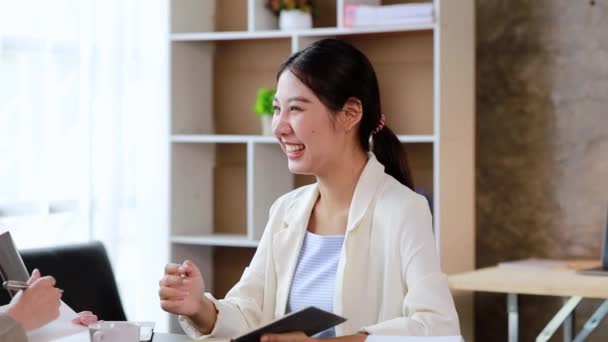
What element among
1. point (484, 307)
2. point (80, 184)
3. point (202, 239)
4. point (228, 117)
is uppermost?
point (228, 117)

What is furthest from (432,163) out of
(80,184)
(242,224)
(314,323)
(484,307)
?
(314,323)

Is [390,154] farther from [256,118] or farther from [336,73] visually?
[256,118]

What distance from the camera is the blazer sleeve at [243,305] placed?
195 cm

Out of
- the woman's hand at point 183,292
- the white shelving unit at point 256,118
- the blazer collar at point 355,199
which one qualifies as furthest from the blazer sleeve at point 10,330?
the white shelving unit at point 256,118

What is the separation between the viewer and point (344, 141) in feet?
6.88

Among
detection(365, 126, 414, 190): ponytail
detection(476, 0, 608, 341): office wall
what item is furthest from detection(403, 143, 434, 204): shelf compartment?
detection(365, 126, 414, 190): ponytail

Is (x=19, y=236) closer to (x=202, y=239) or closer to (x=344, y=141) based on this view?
(x=202, y=239)

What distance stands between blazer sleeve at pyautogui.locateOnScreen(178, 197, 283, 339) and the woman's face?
22 cm

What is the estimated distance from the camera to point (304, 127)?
203 cm

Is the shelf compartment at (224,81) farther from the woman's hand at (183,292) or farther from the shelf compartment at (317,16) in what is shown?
the woman's hand at (183,292)

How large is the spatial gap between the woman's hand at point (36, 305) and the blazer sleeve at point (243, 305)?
27 cm

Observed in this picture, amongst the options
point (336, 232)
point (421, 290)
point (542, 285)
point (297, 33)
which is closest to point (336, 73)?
point (336, 232)

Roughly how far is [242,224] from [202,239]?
1.19 ft

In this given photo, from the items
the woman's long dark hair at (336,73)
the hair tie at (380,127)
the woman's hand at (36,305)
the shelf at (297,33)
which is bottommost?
the woman's hand at (36,305)
